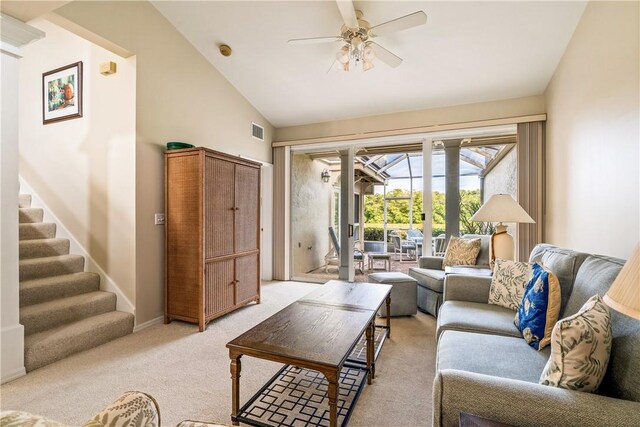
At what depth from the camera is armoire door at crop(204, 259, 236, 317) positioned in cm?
313

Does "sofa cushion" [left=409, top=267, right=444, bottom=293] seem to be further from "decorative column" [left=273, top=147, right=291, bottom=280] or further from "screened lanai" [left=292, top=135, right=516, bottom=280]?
"decorative column" [left=273, top=147, right=291, bottom=280]

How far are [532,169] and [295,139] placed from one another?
3.44m

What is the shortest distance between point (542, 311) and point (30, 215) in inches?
192

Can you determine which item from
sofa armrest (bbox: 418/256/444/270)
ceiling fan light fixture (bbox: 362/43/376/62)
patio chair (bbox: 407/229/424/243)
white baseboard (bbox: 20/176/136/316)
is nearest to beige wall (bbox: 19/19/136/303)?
white baseboard (bbox: 20/176/136/316)

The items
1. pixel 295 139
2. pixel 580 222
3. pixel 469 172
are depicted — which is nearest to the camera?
pixel 580 222

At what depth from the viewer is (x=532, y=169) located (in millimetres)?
3828

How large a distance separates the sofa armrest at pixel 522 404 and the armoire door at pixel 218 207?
2598mm

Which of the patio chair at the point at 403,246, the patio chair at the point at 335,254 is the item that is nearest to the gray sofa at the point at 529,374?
the patio chair at the point at 335,254

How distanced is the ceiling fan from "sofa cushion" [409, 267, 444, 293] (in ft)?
7.50

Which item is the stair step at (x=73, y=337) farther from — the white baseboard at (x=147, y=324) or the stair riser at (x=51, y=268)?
the stair riser at (x=51, y=268)

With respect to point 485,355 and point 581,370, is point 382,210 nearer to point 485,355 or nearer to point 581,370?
point 485,355

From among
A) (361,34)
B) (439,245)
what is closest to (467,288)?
(439,245)

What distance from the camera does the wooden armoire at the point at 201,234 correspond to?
10.1ft

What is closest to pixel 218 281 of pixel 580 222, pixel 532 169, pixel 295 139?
pixel 295 139
